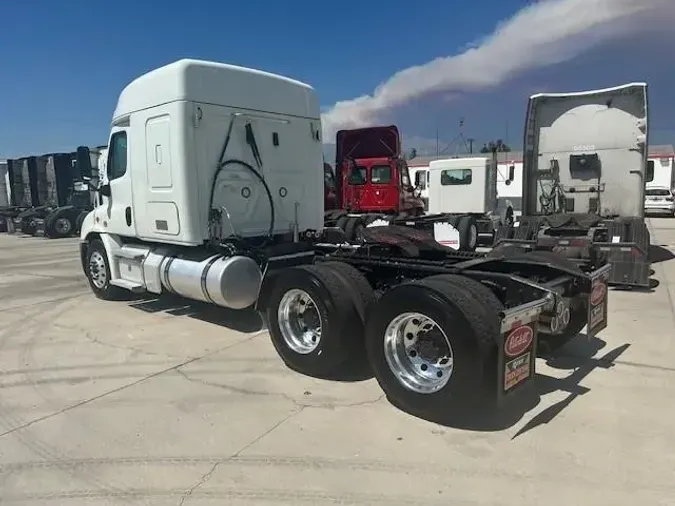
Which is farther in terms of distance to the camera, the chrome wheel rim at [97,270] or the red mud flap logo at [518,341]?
the chrome wheel rim at [97,270]

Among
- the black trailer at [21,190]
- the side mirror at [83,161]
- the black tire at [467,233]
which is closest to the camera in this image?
the side mirror at [83,161]

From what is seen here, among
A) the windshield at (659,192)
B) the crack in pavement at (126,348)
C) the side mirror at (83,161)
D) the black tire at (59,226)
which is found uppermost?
the side mirror at (83,161)

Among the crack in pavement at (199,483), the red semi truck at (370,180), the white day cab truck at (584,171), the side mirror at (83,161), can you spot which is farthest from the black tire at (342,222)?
the crack in pavement at (199,483)

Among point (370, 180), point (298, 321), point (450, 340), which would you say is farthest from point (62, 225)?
point (450, 340)

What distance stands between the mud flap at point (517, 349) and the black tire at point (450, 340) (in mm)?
71

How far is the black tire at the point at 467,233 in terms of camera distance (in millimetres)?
14281

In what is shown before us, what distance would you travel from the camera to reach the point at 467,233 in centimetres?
1437

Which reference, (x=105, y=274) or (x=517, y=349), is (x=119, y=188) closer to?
(x=105, y=274)

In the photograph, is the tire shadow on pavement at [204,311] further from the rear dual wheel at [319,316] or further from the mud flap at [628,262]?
the mud flap at [628,262]

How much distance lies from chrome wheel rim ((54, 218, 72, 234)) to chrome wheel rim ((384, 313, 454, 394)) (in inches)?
869

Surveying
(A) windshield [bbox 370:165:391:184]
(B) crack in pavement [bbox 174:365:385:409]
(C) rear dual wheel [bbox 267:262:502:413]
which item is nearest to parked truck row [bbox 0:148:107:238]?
(A) windshield [bbox 370:165:391:184]

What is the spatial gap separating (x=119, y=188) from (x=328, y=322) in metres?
4.60

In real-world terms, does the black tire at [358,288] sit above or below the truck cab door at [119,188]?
below

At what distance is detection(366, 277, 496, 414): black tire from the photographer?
362 centimetres
